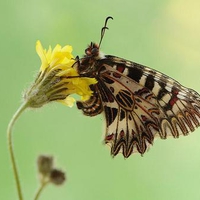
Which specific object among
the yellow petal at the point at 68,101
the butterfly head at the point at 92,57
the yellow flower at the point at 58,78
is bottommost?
the yellow petal at the point at 68,101

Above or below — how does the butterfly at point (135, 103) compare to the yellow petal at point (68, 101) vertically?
above

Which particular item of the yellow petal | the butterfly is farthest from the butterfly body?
the yellow petal

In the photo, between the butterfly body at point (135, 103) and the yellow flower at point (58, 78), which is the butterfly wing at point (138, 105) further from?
the yellow flower at point (58, 78)

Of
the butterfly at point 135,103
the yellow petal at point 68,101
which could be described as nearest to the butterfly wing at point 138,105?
the butterfly at point 135,103

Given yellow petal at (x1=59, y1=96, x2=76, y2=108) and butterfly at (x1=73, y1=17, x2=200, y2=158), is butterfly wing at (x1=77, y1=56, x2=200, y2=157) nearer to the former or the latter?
butterfly at (x1=73, y1=17, x2=200, y2=158)

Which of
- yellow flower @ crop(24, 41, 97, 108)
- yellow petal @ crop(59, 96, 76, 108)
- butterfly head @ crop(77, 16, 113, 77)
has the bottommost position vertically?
yellow petal @ crop(59, 96, 76, 108)
